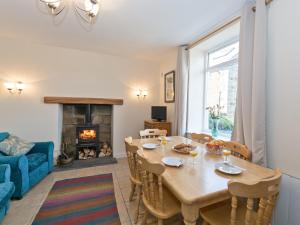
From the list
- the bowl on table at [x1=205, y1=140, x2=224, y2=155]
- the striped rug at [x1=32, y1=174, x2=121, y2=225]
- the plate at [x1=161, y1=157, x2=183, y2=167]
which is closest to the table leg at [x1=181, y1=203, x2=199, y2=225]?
the plate at [x1=161, y1=157, x2=183, y2=167]

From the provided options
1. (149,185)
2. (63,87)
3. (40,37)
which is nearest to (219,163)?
(149,185)

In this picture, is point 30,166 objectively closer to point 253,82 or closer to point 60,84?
point 60,84

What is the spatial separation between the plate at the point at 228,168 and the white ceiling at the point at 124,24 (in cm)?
189

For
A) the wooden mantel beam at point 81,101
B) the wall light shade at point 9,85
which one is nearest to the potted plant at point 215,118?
the wooden mantel beam at point 81,101

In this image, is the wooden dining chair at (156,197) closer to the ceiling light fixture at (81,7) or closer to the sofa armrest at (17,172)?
the ceiling light fixture at (81,7)

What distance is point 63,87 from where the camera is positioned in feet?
11.1

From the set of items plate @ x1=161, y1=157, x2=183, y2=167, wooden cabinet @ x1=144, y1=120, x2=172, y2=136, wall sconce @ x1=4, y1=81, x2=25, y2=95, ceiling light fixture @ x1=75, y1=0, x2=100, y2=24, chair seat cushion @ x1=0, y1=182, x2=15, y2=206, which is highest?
ceiling light fixture @ x1=75, y1=0, x2=100, y2=24

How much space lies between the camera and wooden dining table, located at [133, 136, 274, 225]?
98 centimetres

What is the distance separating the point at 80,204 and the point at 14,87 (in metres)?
2.68

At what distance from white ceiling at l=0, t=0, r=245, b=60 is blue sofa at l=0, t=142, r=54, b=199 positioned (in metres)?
2.02

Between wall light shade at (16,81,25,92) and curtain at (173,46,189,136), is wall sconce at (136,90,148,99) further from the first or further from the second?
wall light shade at (16,81,25,92)

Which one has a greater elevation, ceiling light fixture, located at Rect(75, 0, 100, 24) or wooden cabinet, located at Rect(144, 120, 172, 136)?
ceiling light fixture, located at Rect(75, 0, 100, 24)

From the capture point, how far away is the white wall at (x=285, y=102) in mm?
1415

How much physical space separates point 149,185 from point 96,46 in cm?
307
